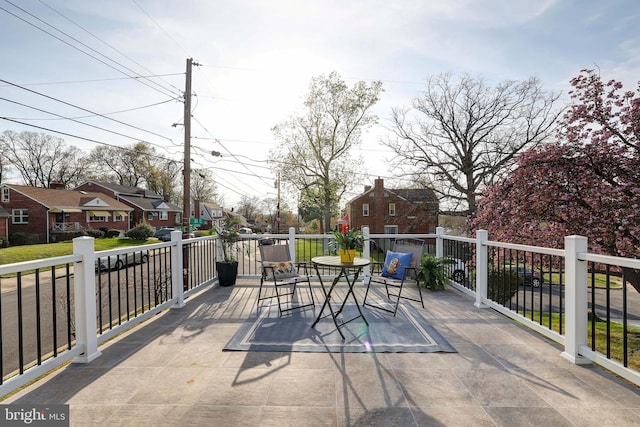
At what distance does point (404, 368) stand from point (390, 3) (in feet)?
18.9

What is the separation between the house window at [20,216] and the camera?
2161 centimetres

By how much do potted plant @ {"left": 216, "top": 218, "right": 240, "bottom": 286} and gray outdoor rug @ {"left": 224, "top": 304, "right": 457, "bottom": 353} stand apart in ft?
5.72

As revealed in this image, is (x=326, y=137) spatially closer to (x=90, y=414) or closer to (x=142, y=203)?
(x=90, y=414)

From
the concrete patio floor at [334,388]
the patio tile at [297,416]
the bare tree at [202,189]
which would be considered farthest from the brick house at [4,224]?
the patio tile at [297,416]

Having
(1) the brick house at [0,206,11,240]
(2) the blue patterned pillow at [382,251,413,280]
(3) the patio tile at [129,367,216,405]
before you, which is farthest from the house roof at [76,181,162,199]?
(3) the patio tile at [129,367,216,405]

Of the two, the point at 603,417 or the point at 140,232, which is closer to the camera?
the point at 603,417

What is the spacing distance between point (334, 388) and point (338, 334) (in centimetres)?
106

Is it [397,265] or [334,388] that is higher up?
[397,265]

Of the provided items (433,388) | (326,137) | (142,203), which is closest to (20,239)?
(142,203)

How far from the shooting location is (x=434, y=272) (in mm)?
5277

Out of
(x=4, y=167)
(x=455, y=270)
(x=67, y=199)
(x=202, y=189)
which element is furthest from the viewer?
(x=202, y=189)

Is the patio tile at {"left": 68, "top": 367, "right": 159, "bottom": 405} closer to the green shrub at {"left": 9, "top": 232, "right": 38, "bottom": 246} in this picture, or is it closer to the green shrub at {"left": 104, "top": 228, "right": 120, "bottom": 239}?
the green shrub at {"left": 9, "top": 232, "right": 38, "bottom": 246}

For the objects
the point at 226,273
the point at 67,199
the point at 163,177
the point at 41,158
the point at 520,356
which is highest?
the point at 41,158

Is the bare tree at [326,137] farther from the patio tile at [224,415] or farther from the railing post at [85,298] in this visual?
the patio tile at [224,415]
